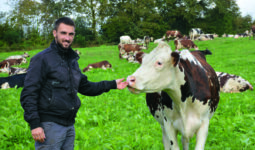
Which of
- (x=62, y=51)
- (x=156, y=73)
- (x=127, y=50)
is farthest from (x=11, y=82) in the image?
(x=127, y=50)

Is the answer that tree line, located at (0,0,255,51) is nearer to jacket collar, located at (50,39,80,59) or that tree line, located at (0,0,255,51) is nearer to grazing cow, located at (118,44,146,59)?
grazing cow, located at (118,44,146,59)

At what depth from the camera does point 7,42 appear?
37.6 metres

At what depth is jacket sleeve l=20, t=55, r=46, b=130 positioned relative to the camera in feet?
7.80

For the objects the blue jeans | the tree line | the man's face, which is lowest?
the blue jeans

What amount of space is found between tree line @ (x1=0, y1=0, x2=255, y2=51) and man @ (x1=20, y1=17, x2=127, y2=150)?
37828 millimetres

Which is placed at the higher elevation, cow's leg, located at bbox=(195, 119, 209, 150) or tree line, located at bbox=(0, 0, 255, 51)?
tree line, located at bbox=(0, 0, 255, 51)

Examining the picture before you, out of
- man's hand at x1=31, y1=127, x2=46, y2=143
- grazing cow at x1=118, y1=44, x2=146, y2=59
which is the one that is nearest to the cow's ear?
Answer: man's hand at x1=31, y1=127, x2=46, y2=143

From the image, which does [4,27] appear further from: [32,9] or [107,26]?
[107,26]

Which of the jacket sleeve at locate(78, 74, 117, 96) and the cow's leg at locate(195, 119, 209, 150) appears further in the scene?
the jacket sleeve at locate(78, 74, 117, 96)

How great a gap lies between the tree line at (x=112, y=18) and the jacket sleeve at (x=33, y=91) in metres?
37.9

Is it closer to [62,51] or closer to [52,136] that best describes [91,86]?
[62,51]

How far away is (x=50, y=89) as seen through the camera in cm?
254

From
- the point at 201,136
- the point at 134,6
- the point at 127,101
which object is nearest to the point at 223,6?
the point at 134,6

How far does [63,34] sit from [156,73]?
3.68 ft
